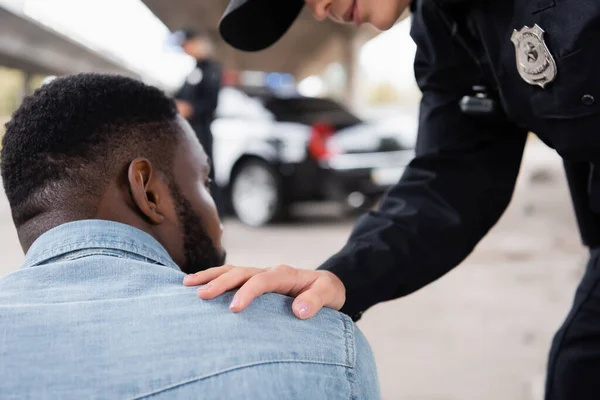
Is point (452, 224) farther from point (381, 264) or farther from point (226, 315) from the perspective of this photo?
point (226, 315)

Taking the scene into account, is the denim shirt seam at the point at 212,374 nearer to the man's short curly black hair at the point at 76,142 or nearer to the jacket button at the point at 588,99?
the man's short curly black hair at the point at 76,142

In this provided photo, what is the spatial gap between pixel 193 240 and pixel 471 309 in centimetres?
301

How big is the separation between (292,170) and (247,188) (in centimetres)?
61

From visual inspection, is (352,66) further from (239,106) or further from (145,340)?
(145,340)

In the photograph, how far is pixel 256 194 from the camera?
6.88 meters

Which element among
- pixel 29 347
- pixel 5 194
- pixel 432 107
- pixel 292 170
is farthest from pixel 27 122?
pixel 292 170

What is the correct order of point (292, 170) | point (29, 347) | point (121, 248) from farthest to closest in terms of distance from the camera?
point (292, 170), point (121, 248), point (29, 347)

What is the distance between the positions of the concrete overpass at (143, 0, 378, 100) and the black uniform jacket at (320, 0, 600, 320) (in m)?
7.51

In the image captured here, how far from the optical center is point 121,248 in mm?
1050

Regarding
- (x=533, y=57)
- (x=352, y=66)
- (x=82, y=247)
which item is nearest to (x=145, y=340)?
(x=82, y=247)

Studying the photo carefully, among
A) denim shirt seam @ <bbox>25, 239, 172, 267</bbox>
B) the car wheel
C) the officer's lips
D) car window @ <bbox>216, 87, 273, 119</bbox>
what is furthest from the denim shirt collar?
car window @ <bbox>216, 87, 273, 119</bbox>

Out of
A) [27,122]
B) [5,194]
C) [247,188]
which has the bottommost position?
[247,188]

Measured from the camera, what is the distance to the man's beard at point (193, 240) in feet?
4.09

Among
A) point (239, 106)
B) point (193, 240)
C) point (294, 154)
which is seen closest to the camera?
point (193, 240)
